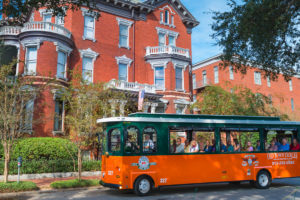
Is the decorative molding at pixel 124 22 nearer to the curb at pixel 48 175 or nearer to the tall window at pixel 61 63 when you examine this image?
the tall window at pixel 61 63

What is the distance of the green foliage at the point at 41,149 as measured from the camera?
598 inches

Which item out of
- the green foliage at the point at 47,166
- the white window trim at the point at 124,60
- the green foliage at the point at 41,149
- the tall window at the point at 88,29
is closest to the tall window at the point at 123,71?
the white window trim at the point at 124,60

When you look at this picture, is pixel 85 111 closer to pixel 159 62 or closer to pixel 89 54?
pixel 89 54

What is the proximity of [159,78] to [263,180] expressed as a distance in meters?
16.0

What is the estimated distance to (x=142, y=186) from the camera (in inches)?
404

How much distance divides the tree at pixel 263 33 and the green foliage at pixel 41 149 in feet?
33.1

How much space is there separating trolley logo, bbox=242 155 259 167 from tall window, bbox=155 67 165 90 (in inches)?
595

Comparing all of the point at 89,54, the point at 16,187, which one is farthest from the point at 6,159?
the point at 89,54

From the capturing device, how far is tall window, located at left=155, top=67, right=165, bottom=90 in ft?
87.0

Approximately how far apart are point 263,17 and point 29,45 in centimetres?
1728

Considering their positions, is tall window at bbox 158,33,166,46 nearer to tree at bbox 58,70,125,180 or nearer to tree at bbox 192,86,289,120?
tree at bbox 192,86,289,120

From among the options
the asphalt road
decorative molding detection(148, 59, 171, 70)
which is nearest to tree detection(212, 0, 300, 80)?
the asphalt road

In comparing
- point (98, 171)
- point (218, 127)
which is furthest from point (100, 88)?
point (218, 127)

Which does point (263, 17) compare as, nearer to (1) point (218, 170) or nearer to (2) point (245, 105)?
(1) point (218, 170)
